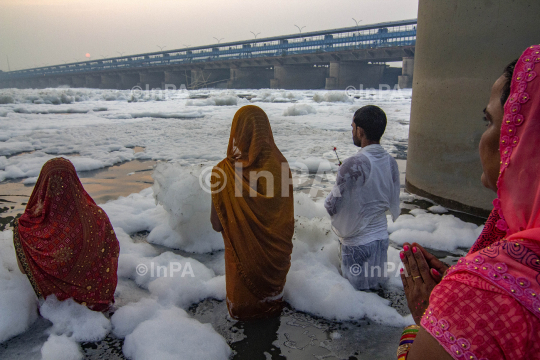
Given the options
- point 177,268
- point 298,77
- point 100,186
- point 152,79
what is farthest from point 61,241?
point 152,79

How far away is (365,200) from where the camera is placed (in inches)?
101

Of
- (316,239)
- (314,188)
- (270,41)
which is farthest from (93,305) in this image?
(270,41)

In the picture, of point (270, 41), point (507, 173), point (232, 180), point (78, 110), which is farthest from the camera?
point (270, 41)

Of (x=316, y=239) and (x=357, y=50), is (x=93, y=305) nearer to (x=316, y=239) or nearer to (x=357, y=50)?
(x=316, y=239)

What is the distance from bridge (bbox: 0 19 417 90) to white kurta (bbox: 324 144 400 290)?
109 feet

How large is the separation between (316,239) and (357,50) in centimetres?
3546

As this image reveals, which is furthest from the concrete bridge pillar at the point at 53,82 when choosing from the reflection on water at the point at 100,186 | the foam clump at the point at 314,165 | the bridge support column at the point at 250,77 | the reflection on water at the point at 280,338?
the reflection on water at the point at 280,338

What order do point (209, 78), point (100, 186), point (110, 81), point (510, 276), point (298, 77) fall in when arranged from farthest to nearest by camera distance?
point (110, 81) < point (209, 78) < point (298, 77) < point (100, 186) < point (510, 276)

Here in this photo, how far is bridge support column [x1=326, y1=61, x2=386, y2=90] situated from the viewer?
3775cm

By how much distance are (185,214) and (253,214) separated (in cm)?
168

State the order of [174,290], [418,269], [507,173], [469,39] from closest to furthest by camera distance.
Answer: [507,173] < [418,269] < [174,290] < [469,39]

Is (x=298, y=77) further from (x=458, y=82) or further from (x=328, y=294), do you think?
(x=328, y=294)

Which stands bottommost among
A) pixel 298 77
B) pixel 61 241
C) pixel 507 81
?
pixel 61 241

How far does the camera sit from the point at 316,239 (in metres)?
3.61
